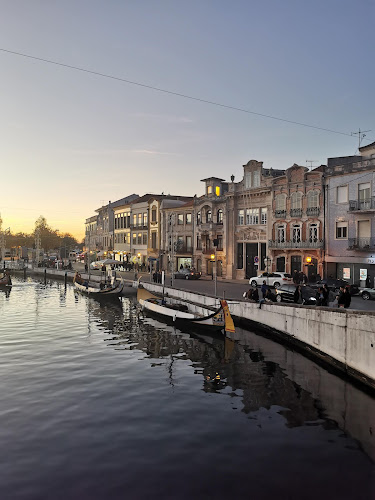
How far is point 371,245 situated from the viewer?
141 feet

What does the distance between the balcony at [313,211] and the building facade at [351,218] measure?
137cm

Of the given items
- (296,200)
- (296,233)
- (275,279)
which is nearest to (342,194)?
(296,200)

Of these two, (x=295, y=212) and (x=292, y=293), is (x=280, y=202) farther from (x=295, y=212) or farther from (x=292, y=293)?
(x=292, y=293)

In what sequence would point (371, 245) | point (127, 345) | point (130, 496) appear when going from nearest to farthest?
point (130, 496), point (127, 345), point (371, 245)

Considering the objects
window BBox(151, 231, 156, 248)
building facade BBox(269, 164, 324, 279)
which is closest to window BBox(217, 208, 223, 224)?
building facade BBox(269, 164, 324, 279)

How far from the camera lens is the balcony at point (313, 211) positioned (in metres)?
49.0

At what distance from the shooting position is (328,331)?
70.3 feet

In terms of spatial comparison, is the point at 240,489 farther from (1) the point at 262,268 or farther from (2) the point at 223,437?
(1) the point at 262,268

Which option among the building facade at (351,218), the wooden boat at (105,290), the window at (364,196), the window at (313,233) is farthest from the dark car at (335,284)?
the wooden boat at (105,290)

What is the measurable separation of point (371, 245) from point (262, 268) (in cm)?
1577

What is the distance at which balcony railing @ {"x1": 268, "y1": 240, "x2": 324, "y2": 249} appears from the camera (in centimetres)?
4839

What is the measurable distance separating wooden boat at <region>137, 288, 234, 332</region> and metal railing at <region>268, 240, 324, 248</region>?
18.8 metres

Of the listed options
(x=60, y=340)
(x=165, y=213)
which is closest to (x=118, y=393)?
(x=60, y=340)

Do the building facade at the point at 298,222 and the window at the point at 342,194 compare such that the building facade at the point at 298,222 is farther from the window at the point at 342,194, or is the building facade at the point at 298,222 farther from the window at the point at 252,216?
the window at the point at 252,216
